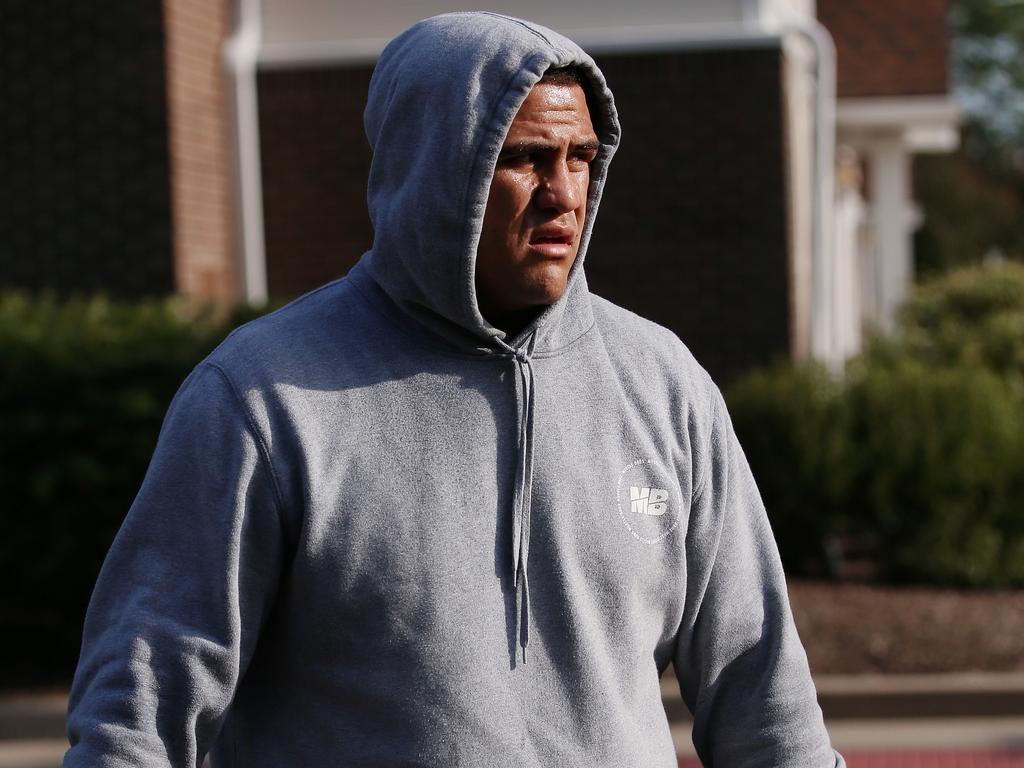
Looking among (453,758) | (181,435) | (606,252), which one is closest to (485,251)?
(181,435)

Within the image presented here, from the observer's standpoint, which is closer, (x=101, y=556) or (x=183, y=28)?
(x=101, y=556)

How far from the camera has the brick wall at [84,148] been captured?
9.16m

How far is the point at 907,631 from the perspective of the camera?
25.3ft

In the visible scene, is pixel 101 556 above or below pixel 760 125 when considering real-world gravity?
below

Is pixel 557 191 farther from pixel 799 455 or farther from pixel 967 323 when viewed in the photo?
pixel 967 323

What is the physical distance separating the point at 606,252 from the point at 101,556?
3.68 m

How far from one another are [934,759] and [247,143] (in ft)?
17.7

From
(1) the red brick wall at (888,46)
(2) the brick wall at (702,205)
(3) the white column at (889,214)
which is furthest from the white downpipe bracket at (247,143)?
(3) the white column at (889,214)

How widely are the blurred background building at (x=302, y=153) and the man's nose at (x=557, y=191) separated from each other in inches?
288

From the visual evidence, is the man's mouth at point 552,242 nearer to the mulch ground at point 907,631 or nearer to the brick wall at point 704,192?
the mulch ground at point 907,631

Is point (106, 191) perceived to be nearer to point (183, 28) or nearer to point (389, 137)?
point (183, 28)

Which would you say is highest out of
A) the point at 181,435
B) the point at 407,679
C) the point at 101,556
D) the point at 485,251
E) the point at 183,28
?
the point at 183,28

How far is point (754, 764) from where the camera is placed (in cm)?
230

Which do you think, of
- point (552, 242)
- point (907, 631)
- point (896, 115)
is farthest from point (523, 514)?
point (896, 115)
